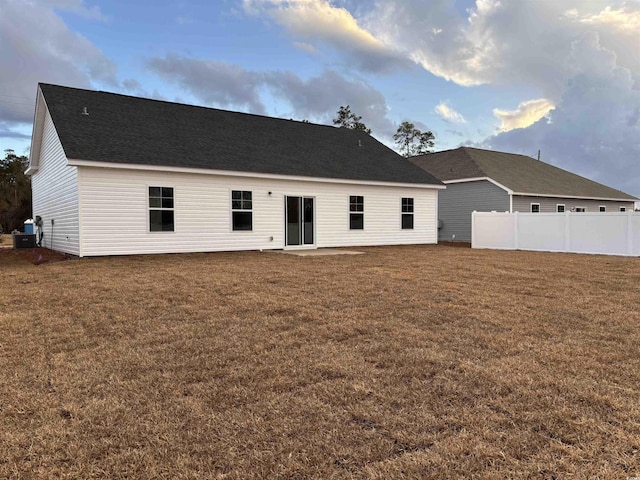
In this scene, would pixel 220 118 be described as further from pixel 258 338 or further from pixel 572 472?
pixel 572 472

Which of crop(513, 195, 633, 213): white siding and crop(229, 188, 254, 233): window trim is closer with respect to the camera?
crop(229, 188, 254, 233): window trim

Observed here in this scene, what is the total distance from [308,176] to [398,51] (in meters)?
11.0

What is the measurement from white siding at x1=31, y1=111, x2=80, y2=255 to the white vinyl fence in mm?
14363

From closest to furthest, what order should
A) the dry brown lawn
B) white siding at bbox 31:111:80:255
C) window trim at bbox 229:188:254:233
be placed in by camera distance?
the dry brown lawn → white siding at bbox 31:111:80:255 → window trim at bbox 229:188:254:233

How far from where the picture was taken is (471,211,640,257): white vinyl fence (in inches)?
514

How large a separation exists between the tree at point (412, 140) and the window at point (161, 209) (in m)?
30.4

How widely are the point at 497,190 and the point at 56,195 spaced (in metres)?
19.0

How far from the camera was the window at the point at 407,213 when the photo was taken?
57.3 ft

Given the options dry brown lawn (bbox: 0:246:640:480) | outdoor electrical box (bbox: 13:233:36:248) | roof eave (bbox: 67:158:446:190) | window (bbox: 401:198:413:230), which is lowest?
dry brown lawn (bbox: 0:246:640:480)

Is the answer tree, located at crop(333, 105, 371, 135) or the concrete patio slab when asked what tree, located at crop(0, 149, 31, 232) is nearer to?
tree, located at crop(333, 105, 371, 135)

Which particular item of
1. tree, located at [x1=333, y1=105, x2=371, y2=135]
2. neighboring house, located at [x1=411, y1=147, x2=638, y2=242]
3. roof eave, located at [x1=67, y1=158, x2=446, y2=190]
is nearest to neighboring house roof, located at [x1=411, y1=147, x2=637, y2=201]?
neighboring house, located at [x1=411, y1=147, x2=638, y2=242]

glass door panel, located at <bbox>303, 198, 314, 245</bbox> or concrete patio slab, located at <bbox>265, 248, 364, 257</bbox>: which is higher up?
glass door panel, located at <bbox>303, 198, 314, 245</bbox>

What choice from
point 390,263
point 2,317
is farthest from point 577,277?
point 2,317

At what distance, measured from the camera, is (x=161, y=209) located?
40.7 feet
